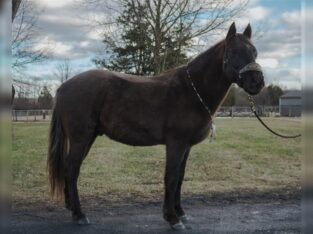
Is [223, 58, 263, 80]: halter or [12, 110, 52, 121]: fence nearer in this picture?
[223, 58, 263, 80]: halter

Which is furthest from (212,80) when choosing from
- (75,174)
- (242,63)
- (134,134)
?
(75,174)

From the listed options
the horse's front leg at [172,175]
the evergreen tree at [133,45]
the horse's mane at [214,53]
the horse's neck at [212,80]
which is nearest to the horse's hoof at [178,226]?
the horse's front leg at [172,175]

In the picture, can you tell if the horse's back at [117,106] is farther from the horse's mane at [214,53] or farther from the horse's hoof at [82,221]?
the horse's hoof at [82,221]

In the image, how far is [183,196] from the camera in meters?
6.07

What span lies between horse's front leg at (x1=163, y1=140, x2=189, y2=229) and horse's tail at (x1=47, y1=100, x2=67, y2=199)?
4.37 ft

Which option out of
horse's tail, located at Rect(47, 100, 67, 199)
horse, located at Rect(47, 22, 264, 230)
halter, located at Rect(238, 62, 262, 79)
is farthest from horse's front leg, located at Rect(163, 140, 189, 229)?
horse's tail, located at Rect(47, 100, 67, 199)

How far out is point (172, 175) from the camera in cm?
446

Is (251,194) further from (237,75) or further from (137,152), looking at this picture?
(137,152)

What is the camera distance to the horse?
14.6 feet

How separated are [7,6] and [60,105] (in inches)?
142

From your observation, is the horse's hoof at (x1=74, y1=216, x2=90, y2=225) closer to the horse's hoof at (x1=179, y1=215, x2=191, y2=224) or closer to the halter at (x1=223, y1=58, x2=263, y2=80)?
the horse's hoof at (x1=179, y1=215, x2=191, y2=224)

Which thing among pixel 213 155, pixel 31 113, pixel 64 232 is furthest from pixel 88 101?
pixel 31 113

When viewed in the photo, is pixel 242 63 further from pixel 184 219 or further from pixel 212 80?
pixel 184 219

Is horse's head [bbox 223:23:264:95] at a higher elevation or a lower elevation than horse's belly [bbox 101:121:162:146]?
higher
